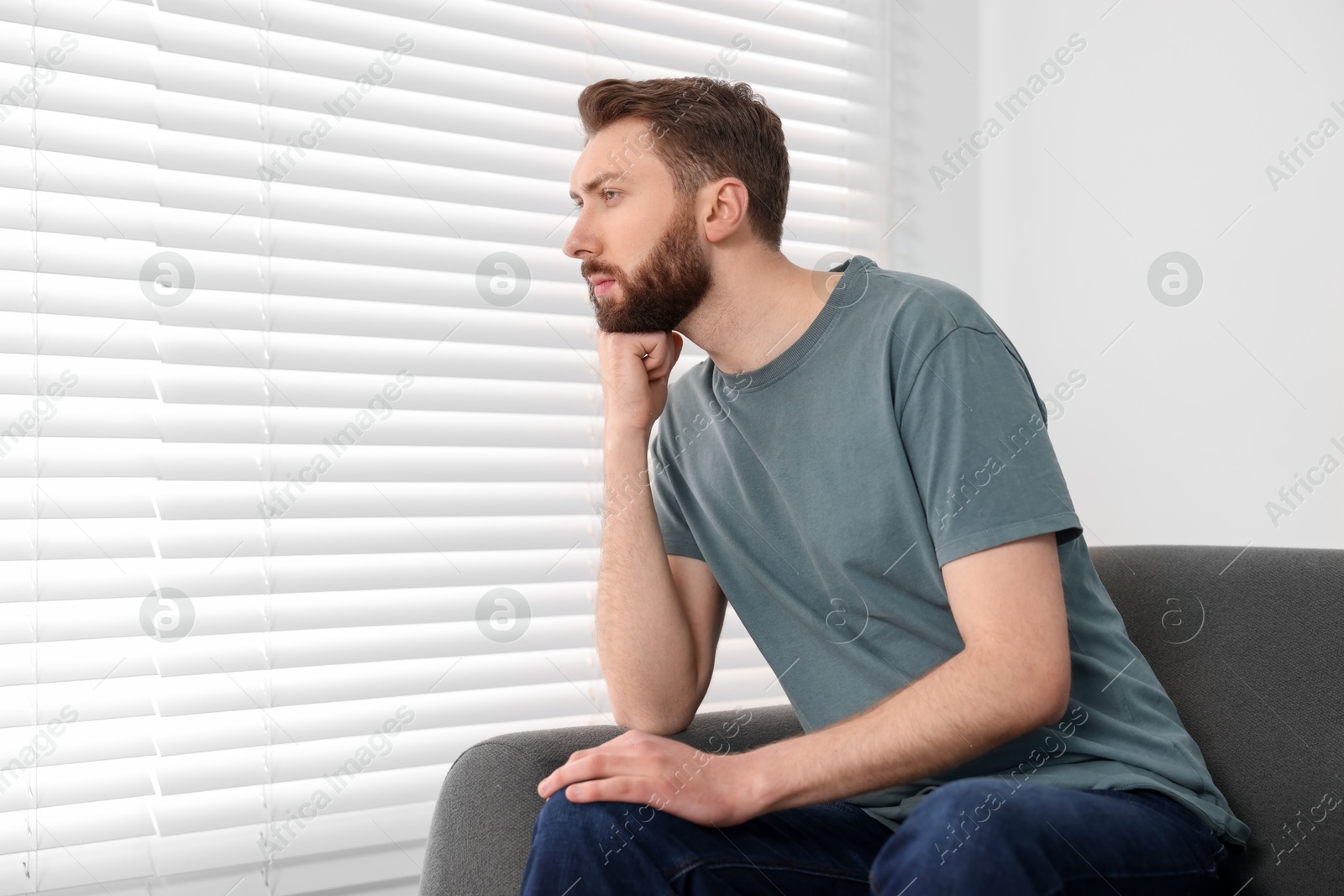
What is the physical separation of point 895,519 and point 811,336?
26 centimetres

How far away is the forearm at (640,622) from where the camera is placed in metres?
1.26

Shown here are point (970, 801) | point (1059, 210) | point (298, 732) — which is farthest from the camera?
point (1059, 210)

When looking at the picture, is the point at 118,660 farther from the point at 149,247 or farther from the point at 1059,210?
Result: the point at 1059,210

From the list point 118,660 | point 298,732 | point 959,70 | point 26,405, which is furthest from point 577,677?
point 959,70

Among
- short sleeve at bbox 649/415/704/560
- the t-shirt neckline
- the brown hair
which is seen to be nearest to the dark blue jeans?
short sleeve at bbox 649/415/704/560

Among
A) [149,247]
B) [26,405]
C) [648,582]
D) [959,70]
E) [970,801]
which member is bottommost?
[970,801]

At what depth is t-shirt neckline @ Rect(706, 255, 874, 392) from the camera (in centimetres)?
124

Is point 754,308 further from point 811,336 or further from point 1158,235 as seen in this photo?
point 1158,235

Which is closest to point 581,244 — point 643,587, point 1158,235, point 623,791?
point 643,587

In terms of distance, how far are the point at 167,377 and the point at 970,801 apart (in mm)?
1177

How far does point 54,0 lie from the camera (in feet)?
4.47

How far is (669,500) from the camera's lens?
141cm

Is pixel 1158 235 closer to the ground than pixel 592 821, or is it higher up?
higher up

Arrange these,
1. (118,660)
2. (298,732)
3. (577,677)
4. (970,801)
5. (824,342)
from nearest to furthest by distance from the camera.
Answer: (970,801) < (824,342) < (118,660) < (298,732) < (577,677)
